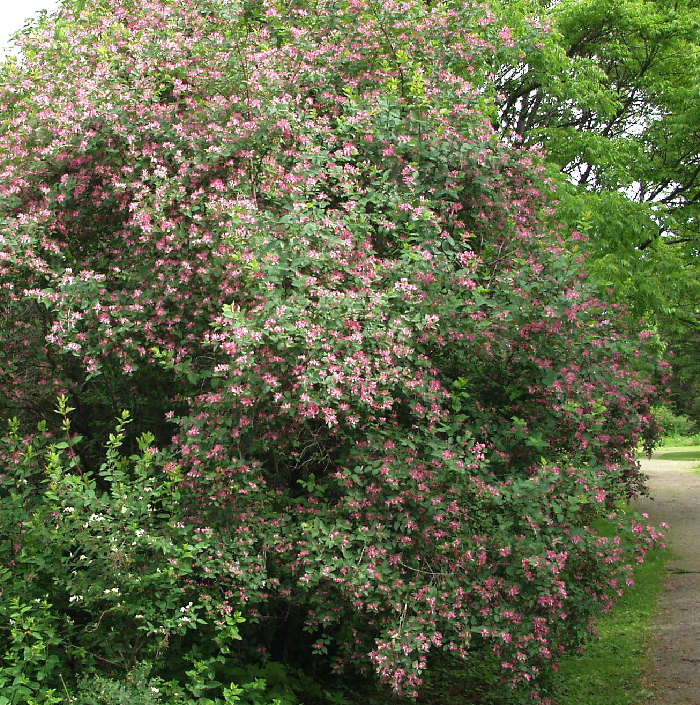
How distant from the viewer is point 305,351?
5.06 metres

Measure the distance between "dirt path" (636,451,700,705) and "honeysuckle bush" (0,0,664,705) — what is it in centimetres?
250

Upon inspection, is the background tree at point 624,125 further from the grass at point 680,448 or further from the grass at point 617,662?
the grass at point 680,448

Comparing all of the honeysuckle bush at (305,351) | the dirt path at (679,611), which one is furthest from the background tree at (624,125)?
the honeysuckle bush at (305,351)

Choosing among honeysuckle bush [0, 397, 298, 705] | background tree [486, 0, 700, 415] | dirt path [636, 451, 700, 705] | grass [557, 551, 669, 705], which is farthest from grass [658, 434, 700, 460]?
honeysuckle bush [0, 397, 298, 705]

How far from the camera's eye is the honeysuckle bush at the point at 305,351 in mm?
5281

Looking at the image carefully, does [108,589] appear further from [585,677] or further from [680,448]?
[680,448]

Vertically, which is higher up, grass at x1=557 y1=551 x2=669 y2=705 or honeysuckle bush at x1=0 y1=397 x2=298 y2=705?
honeysuckle bush at x1=0 y1=397 x2=298 y2=705

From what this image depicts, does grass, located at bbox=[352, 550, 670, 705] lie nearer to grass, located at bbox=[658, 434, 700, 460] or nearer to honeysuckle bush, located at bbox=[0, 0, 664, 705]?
honeysuckle bush, located at bbox=[0, 0, 664, 705]

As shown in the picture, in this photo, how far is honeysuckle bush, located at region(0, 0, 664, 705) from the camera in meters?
5.28

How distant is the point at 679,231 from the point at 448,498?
13.4 m

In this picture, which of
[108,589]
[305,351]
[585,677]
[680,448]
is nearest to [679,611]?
[585,677]

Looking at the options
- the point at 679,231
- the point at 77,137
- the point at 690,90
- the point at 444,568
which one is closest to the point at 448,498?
the point at 444,568

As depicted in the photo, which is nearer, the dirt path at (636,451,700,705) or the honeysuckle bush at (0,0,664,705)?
the honeysuckle bush at (0,0,664,705)

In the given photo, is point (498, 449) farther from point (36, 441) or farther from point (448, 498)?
point (36, 441)
